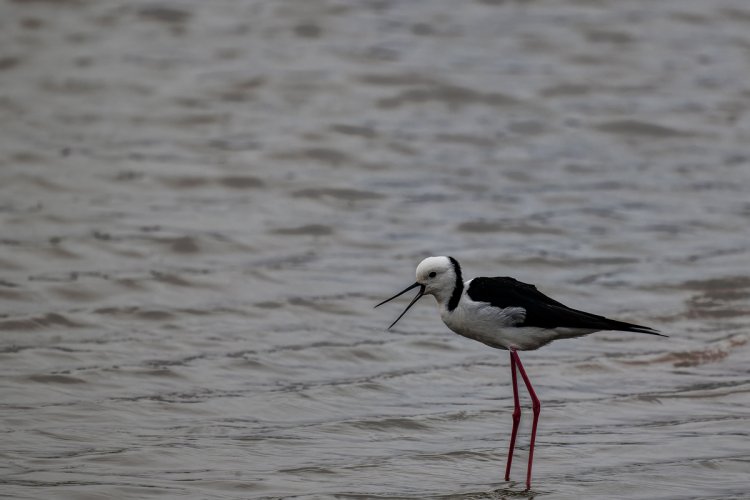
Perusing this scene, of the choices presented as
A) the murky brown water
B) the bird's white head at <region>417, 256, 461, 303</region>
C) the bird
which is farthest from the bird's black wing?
the murky brown water

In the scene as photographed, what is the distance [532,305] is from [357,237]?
5.51 meters

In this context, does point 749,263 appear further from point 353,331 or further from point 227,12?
point 227,12

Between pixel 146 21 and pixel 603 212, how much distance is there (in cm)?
795

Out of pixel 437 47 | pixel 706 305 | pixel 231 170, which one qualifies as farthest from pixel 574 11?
pixel 706 305

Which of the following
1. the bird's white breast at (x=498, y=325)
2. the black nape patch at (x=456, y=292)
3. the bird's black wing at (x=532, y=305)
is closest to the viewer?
the bird's black wing at (x=532, y=305)

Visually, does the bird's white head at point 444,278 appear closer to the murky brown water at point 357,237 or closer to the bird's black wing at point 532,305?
the bird's black wing at point 532,305

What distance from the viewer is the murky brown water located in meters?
7.64

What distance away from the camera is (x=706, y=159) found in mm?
15352

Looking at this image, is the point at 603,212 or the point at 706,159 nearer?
the point at 603,212

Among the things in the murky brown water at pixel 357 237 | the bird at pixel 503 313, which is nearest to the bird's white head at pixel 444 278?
the bird at pixel 503 313

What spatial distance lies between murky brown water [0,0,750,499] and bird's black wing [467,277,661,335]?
85 cm

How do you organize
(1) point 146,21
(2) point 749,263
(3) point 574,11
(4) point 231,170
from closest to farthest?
(2) point 749,263, (4) point 231,170, (1) point 146,21, (3) point 574,11

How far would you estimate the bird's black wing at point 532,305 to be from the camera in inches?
283

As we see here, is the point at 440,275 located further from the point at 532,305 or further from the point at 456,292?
the point at 532,305
